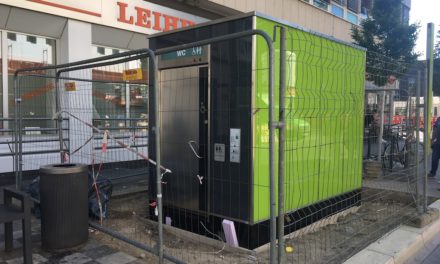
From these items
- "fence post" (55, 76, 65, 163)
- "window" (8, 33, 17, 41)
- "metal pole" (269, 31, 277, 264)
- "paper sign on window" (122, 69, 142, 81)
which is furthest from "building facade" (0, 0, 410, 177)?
"metal pole" (269, 31, 277, 264)

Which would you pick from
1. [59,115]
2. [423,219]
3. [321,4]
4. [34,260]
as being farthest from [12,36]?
[321,4]

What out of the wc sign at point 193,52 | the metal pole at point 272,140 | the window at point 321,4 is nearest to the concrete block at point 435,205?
the metal pole at point 272,140

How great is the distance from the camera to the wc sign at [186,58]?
15.4 feet

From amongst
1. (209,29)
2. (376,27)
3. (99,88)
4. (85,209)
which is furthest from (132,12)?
(376,27)

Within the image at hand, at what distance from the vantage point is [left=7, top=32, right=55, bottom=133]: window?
847cm

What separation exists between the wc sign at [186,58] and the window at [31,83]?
13.5 ft

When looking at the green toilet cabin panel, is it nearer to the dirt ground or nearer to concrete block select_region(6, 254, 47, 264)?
the dirt ground

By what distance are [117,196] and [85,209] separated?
252cm

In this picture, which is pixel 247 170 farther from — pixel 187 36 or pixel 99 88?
pixel 99 88

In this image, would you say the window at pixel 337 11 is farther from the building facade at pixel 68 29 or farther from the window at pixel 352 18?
the building facade at pixel 68 29

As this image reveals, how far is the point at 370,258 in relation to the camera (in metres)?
4.18

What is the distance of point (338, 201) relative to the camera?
5.83 meters

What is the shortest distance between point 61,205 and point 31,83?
5.19m

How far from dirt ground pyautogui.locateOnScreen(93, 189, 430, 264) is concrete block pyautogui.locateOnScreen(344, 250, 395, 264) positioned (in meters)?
0.11
